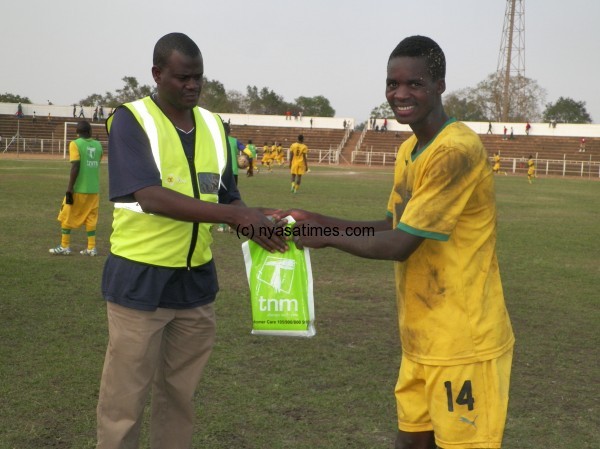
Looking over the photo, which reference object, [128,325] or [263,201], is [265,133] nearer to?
[263,201]

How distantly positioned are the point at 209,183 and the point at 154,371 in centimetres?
90

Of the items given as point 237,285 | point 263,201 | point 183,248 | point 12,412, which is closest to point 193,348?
point 183,248

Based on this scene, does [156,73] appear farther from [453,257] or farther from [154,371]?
[453,257]

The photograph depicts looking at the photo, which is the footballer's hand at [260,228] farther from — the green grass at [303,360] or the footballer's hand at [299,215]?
the green grass at [303,360]

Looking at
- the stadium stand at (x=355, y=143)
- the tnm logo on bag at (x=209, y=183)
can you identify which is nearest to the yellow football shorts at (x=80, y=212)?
the tnm logo on bag at (x=209, y=183)

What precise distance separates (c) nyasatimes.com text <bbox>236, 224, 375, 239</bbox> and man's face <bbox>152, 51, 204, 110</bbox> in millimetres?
642

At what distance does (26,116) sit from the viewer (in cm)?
5747

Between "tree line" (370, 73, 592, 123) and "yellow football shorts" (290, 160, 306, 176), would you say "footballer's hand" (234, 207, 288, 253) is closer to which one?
"yellow football shorts" (290, 160, 306, 176)

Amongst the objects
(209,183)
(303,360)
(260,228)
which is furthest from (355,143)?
(260,228)

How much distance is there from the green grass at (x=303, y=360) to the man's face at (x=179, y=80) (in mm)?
2043

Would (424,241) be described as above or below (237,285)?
above

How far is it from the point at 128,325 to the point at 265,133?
56619 mm

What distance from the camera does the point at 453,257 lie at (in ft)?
9.27

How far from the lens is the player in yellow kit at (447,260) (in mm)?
2742
